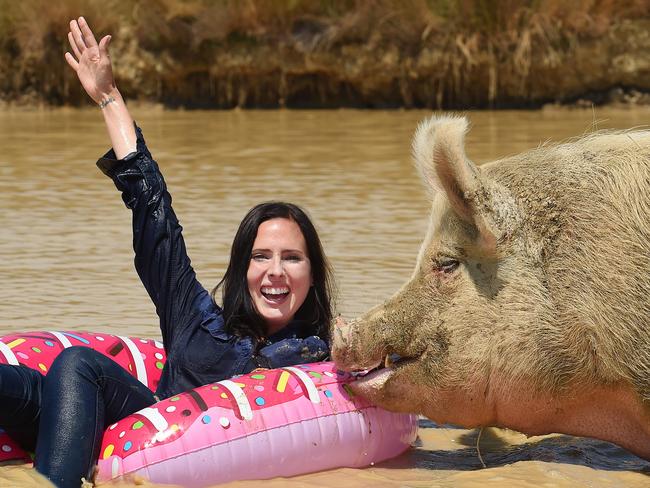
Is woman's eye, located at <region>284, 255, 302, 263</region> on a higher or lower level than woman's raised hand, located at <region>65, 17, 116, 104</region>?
lower

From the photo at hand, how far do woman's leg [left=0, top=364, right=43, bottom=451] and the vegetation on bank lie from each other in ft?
47.5

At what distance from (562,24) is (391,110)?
3.01 metres

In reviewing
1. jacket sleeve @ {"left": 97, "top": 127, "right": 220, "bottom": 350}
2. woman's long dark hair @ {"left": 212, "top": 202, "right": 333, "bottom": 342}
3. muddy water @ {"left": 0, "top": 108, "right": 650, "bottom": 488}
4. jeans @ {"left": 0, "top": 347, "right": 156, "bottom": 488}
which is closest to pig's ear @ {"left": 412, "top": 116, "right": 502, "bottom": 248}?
muddy water @ {"left": 0, "top": 108, "right": 650, "bottom": 488}

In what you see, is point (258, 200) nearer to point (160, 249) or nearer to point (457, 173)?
point (160, 249)

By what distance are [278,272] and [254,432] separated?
80 centimetres

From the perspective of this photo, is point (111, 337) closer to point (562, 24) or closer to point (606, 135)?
point (606, 135)

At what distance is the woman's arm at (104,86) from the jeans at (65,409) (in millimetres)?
1101

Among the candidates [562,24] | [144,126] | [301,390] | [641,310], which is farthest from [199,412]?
[562,24]

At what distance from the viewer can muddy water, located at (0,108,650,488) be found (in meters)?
4.96

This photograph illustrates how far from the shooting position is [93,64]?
5445 mm

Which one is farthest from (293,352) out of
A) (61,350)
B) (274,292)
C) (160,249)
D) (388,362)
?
→ (61,350)

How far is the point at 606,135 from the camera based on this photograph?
4797 millimetres

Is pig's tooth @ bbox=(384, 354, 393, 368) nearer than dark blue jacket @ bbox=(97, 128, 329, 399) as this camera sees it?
Yes

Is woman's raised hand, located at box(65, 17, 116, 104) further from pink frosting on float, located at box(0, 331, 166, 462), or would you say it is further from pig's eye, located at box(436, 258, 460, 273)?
pig's eye, located at box(436, 258, 460, 273)
